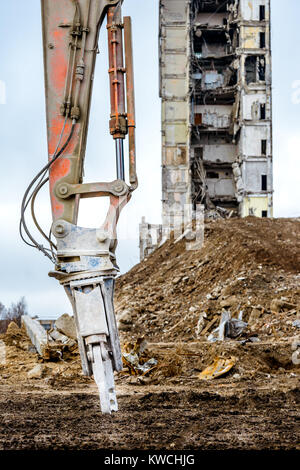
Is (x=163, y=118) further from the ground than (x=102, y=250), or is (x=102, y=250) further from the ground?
(x=163, y=118)

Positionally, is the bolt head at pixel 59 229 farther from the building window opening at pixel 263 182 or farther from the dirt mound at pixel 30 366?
the building window opening at pixel 263 182

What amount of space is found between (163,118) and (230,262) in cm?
1734

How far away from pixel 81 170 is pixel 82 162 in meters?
0.07

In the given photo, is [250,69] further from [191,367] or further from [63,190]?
[63,190]

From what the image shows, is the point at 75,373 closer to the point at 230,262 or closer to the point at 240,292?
the point at 240,292

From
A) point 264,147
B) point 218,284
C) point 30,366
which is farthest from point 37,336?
point 264,147

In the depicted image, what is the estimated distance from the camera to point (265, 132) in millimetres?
32969

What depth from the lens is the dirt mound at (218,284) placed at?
14773 mm

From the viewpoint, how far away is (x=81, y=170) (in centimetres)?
570

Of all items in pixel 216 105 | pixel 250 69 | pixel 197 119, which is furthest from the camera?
pixel 216 105

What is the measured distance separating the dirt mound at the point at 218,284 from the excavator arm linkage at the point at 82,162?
25.9ft

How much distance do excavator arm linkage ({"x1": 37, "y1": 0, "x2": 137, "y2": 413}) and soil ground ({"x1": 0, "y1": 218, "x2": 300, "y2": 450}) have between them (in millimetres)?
725
